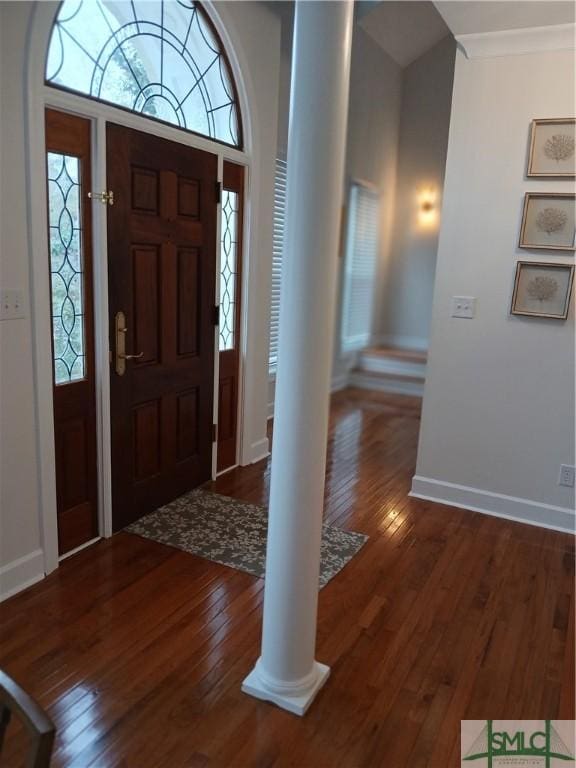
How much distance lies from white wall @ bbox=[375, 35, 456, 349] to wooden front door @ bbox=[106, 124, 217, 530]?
3891 mm

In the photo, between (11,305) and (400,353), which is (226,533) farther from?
(400,353)

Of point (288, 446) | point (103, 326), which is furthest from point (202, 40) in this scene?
point (288, 446)

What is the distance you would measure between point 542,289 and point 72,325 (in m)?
2.40

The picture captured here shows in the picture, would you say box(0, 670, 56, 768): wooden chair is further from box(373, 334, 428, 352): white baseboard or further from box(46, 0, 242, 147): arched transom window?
box(373, 334, 428, 352): white baseboard

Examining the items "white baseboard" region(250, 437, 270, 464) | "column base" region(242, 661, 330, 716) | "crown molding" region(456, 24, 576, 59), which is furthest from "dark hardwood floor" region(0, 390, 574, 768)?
"crown molding" region(456, 24, 576, 59)

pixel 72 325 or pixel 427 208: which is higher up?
pixel 427 208

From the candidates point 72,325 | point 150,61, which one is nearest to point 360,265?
point 150,61

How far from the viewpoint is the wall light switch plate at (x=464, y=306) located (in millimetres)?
3318

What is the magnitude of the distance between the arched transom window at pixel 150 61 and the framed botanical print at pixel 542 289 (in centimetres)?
183

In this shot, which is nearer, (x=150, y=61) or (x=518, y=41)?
(x=150, y=61)

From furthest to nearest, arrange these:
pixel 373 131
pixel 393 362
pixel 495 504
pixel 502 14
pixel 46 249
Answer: pixel 393 362 → pixel 373 131 → pixel 495 504 → pixel 502 14 → pixel 46 249

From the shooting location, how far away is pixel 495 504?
3424mm

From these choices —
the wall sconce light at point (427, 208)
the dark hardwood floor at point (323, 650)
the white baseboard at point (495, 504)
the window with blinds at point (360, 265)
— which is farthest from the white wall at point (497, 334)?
the wall sconce light at point (427, 208)

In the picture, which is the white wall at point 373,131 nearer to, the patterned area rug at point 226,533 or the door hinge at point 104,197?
the patterned area rug at point 226,533
